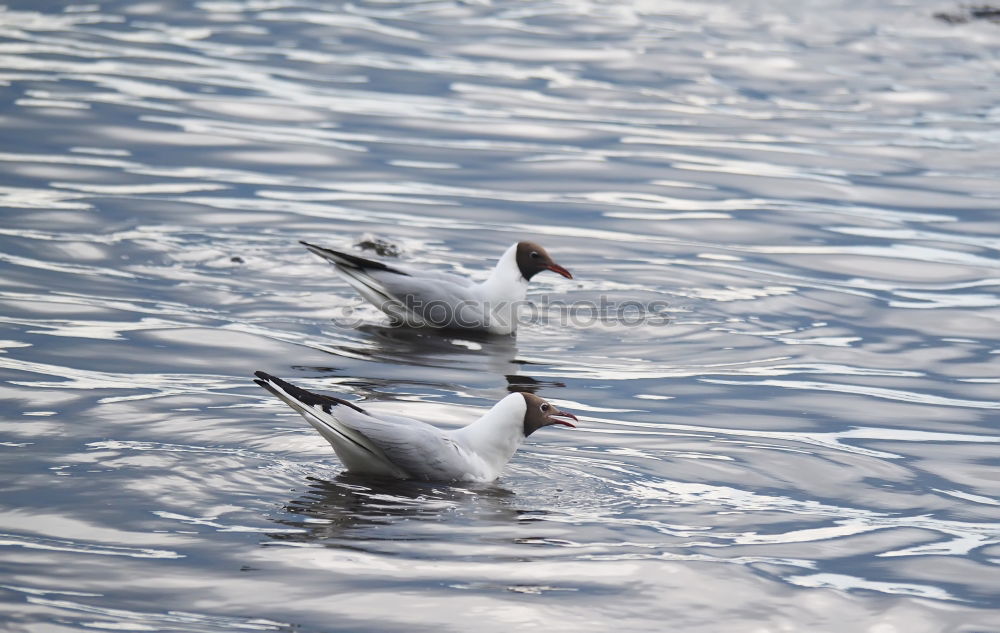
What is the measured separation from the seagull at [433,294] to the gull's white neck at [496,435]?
11.6 ft

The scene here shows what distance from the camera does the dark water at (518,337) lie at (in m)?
7.45

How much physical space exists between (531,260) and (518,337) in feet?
2.31

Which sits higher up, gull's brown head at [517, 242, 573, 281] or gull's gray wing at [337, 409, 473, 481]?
gull's brown head at [517, 242, 573, 281]

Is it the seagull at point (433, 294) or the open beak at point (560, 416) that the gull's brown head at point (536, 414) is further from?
the seagull at point (433, 294)

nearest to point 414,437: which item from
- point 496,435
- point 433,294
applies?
point 496,435

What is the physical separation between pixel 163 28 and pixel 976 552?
20.4 meters

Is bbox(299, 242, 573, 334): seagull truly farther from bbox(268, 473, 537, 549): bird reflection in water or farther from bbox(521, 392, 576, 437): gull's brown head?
bbox(268, 473, 537, 549): bird reflection in water

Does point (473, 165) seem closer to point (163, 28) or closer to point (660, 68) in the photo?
point (660, 68)

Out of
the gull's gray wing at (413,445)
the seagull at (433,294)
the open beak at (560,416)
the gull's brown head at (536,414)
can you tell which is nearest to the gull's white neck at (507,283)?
the seagull at (433,294)

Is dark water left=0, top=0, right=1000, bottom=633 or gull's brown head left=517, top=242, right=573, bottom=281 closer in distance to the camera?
dark water left=0, top=0, right=1000, bottom=633

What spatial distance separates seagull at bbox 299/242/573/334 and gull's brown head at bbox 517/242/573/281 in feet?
0.50

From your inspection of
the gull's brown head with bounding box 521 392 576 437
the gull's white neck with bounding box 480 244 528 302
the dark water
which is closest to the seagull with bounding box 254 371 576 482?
the gull's brown head with bounding box 521 392 576 437

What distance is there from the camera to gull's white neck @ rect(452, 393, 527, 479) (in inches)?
346

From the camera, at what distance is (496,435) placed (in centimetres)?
884
